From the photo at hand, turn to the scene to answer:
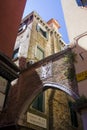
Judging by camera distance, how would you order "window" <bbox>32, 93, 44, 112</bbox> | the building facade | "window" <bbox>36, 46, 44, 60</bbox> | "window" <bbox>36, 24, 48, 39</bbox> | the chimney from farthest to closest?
the chimney → "window" <bbox>36, 24, 48, 39</bbox> → "window" <bbox>36, 46, 44, 60</bbox> → "window" <bbox>32, 93, 44, 112</bbox> → the building facade

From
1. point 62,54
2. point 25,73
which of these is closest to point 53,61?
point 62,54

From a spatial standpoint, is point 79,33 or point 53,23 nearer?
point 79,33

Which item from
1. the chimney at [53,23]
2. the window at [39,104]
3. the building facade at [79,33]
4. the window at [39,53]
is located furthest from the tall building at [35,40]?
the building facade at [79,33]

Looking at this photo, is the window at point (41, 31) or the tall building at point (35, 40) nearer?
the tall building at point (35, 40)

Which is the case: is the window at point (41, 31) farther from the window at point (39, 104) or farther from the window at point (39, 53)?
the window at point (39, 104)

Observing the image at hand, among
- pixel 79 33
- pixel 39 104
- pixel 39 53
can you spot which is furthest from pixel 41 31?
pixel 79 33

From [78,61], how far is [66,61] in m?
0.70

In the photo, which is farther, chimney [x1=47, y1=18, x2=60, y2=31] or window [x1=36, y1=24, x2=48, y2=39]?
chimney [x1=47, y1=18, x2=60, y2=31]

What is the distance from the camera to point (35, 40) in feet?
43.8

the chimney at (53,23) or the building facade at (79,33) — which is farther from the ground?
the chimney at (53,23)

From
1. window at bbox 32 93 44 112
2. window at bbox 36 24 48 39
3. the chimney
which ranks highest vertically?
the chimney

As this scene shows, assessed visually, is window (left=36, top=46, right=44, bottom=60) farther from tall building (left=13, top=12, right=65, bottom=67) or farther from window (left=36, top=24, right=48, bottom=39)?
window (left=36, top=24, right=48, bottom=39)

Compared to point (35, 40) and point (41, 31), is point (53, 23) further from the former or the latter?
point (35, 40)

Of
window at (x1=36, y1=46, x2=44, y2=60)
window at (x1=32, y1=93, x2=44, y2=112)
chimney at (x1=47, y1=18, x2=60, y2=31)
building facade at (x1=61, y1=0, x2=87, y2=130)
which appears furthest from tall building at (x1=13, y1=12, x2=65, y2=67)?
building facade at (x1=61, y1=0, x2=87, y2=130)
